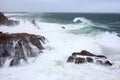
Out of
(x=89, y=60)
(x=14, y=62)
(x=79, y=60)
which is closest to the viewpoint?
→ (x=14, y=62)

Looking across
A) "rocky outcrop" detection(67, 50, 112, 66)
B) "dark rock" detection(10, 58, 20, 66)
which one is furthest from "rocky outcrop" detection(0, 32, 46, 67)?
"rocky outcrop" detection(67, 50, 112, 66)

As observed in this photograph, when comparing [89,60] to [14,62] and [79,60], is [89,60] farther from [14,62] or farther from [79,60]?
[14,62]

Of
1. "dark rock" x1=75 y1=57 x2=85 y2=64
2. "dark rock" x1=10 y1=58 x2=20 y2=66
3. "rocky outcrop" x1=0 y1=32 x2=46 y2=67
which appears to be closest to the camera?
"dark rock" x1=10 y1=58 x2=20 y2=66

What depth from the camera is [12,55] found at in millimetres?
10555

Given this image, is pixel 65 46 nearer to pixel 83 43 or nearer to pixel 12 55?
pixel 83 43

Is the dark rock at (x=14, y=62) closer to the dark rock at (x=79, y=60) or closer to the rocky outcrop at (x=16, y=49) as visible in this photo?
the rocky outcrop at (x=16, y=49)

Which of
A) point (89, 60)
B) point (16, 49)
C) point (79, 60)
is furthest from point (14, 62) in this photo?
point (89, 60)

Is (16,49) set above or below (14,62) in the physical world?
above

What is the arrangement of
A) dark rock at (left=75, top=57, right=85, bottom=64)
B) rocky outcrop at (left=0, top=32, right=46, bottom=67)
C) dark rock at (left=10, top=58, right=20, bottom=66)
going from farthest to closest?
dark rock at (left=75, top=57, right=85, bottom=64), rocky outcrop at (left=0, top=32, right=46, bottom=67), dark rock at (left=10, top=58, right=20, bottom=66)

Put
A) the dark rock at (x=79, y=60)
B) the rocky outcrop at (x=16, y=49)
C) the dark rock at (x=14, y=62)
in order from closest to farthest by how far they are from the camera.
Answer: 1. the dark rock at (x=14, y=62)
2. the rocky outcrop at (x=16, y=49)
3. the dark rock at (x=79, y=60)

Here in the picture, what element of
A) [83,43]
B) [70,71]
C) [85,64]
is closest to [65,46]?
[83,43]

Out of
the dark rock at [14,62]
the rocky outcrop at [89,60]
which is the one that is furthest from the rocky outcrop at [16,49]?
the rocky outcrop at [89,60]

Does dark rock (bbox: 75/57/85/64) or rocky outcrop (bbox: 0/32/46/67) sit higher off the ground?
rocky outcrop (bbox: 0/32/46/67)

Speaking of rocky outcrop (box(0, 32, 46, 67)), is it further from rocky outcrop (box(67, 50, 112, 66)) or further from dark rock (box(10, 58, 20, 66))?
rocky outcrop (box(67, 50, 112, 66))
